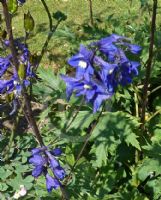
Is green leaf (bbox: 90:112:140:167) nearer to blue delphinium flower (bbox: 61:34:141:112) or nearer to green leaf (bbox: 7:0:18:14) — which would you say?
blue delphinium flower (bbox: 61:34:141:112)

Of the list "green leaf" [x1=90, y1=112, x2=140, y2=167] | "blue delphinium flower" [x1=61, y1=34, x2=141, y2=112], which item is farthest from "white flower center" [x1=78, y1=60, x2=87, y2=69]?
"green leaf" [x1=90, y1=112, x2=140, y2=167]

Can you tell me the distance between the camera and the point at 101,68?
1.87 m

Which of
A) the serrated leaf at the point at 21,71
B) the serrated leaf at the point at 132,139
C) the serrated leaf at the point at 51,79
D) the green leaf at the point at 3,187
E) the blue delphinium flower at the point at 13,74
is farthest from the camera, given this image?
the serrated leaf at the point at 51,79

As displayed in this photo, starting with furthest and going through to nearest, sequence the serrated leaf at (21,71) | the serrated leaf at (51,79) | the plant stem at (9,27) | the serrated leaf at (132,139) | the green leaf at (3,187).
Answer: the serrated leaf at (51,79)
the serrated leaf at (132,139)
the green leaf at (3,187)
the serrated leaf at (21,71)
the plant stem at (9,27)

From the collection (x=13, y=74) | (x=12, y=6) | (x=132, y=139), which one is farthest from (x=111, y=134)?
(x=12, y=6)

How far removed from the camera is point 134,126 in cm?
287

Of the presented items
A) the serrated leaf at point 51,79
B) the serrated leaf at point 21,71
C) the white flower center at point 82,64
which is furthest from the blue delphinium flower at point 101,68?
the serrated leaf at point 51,79

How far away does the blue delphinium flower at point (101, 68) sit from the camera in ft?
6.07

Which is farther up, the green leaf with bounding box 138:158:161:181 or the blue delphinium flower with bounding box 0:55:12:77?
the blue delphinium flower with bounding box 0:55:12:77

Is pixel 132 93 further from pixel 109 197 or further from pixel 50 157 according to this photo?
pixel 50 157

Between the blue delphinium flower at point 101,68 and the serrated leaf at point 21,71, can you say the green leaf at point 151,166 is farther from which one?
the serrated leaf at point 21,71

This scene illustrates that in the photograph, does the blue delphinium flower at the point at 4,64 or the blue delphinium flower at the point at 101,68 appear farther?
the blue delphinium flower at the point at 4,64

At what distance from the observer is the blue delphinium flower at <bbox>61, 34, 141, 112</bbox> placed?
1849 millimetres

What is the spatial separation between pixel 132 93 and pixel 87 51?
1.50 m
